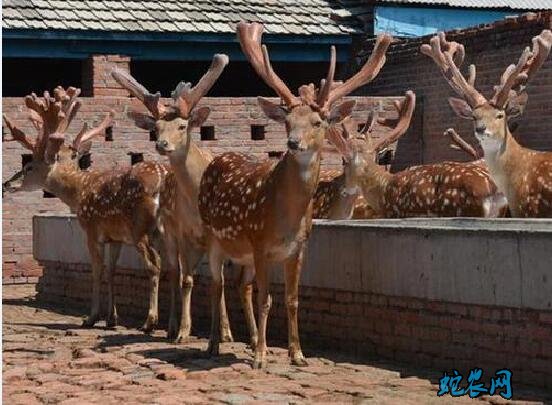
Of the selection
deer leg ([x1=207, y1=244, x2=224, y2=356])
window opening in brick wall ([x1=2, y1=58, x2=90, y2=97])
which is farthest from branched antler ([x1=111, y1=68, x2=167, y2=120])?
window opening in brick wall ([x1=2, y1=58, x2=90, y2=97])

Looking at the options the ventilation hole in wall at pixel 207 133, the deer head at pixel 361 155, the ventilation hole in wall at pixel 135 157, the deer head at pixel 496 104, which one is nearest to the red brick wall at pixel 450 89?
the deer head at pixel 361 155

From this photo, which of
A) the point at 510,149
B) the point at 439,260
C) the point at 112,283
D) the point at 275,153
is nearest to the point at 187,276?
the point at 112,283

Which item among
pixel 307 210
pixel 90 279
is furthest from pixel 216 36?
pixel 307 210

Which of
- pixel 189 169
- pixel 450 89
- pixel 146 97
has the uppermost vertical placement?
pixel 450 89

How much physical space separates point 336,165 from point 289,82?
3819 mm

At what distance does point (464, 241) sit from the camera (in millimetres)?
10094

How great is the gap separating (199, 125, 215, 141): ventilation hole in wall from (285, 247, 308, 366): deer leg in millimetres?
9992

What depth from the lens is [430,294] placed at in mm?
10445

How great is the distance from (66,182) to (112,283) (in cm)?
189

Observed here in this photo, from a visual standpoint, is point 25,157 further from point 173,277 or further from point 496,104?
point 496,104

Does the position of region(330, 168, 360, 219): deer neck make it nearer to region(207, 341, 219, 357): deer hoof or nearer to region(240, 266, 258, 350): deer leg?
region(240, 266, 258, 350): deer leg

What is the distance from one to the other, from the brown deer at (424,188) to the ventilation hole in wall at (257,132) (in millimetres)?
5034

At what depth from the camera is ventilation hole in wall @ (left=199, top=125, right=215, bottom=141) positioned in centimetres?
2077

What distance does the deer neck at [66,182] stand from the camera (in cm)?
1577
